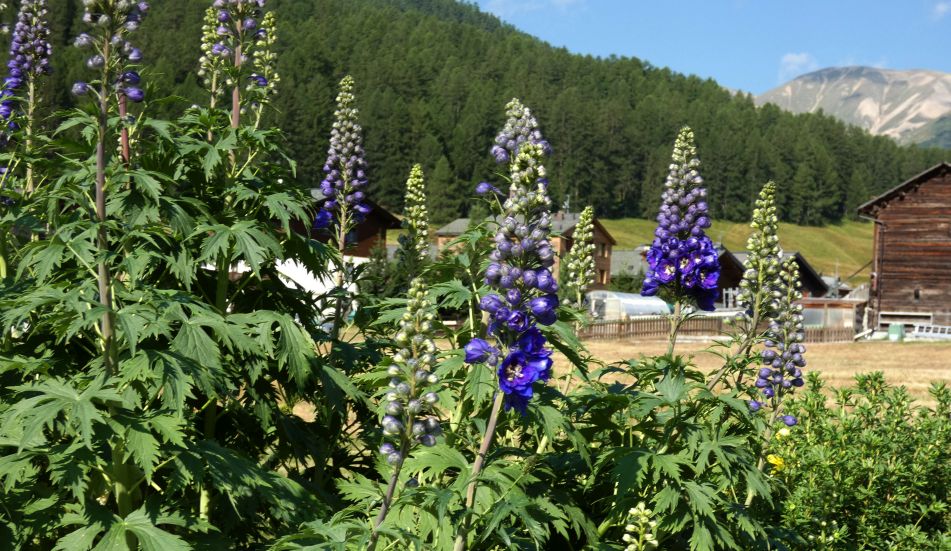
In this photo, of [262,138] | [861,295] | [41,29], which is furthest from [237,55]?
[861,295]

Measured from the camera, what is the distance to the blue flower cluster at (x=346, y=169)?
7512 mm

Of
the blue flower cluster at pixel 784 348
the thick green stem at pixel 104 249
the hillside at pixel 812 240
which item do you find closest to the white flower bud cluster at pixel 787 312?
the blue flower cluster at pixel 784 348

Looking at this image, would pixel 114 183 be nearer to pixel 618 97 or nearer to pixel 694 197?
pixel 694 197

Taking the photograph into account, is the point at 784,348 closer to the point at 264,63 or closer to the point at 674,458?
the point at 674,458

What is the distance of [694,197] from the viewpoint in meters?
5.64

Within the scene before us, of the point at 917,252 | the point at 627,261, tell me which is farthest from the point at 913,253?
the point at 627,261

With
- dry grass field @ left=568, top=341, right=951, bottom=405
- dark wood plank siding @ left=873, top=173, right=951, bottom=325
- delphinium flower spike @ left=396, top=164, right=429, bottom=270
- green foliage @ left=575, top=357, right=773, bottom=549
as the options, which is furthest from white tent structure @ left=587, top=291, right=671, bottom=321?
green foliage @ left=575, top=357, right=773, bottom=549

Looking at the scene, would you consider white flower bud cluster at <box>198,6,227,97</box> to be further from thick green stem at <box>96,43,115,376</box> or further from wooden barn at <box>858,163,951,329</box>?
wooden barn at <box>858,163,951,329</box>

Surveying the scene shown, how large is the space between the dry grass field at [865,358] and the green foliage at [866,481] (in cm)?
1205

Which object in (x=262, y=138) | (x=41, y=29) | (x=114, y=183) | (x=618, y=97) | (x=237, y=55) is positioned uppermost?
(x=618, y=97)

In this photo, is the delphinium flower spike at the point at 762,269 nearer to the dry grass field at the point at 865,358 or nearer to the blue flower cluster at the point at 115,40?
the blue flower cluster at the point at 115,40

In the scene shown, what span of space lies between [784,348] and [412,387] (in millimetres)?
3311

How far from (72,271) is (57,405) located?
1495 millimetres

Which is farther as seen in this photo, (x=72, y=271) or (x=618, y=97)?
(x=618, y=97)
